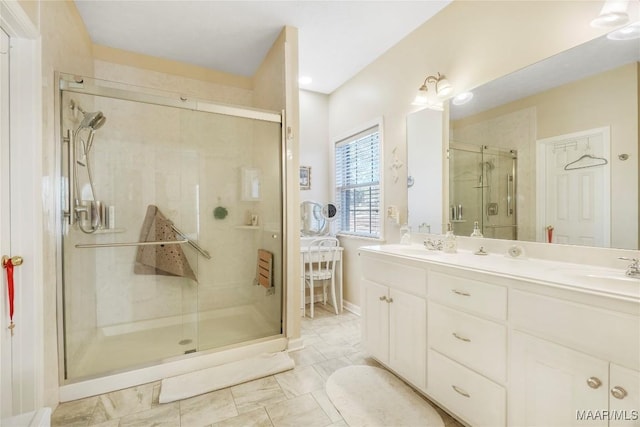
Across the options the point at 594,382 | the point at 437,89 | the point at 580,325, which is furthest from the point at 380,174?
the point at 594,382

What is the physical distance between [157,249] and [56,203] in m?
0.77

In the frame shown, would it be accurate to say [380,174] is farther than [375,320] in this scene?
Yes

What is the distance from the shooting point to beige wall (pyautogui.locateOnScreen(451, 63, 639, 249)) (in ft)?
4.27

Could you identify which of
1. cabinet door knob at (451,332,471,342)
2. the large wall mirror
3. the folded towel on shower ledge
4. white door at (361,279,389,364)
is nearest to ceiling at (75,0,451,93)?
the large wall mirror

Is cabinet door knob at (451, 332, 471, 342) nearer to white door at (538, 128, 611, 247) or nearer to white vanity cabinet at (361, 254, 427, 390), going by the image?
white vanity cabinet at (361, 254, 427, 390)

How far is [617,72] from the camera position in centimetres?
136

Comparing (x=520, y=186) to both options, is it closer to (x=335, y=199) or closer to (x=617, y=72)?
(x=617, y=72)

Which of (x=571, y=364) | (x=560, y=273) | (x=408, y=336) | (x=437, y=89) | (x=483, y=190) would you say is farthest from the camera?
(x=437, y=89)

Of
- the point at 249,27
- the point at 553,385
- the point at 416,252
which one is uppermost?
the point at 249,27

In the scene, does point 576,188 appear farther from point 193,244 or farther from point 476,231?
point 193,244

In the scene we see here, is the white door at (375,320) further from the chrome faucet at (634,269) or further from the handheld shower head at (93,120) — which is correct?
the handheld shower head at (93,120)

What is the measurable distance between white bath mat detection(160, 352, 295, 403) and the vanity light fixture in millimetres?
2351

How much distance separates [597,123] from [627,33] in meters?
0.41

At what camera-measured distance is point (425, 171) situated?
7.91 feet
